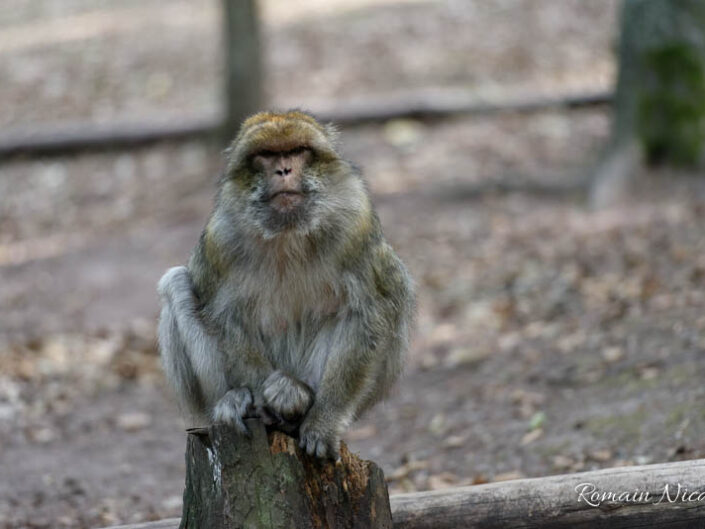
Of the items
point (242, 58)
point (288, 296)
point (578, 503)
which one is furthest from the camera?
point (242, 58)

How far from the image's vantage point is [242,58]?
46.4ft

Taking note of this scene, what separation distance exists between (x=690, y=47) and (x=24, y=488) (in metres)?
7.98

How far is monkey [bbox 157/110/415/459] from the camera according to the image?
15.7 ft

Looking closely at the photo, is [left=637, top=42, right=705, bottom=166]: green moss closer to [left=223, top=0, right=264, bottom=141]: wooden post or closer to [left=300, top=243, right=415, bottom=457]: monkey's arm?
[left=223, top=0, right=264, bottom=141]: wooden post

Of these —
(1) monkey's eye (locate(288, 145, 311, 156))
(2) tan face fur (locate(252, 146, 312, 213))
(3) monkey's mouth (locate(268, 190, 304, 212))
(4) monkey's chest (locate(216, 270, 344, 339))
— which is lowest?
(4) monkey's chest (locate(216, 270, 344, 339))

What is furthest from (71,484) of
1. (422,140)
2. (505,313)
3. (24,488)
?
(422,140)

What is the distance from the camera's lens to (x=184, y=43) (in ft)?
63.2

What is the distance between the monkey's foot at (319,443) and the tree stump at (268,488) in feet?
0.39

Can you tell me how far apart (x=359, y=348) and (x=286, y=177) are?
923mm

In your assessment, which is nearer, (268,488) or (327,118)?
(268,488)

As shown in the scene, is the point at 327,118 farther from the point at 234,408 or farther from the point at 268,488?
the point at 268,488

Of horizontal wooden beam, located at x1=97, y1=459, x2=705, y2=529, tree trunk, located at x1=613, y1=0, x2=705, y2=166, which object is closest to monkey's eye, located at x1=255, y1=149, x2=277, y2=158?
horizontal wooden beam, located at x1=97, y1=459, x2=705, y2=529

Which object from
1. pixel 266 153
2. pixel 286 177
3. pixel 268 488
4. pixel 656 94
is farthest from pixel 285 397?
pixel 656 94

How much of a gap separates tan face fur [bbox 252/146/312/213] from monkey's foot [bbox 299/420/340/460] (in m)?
1.04
